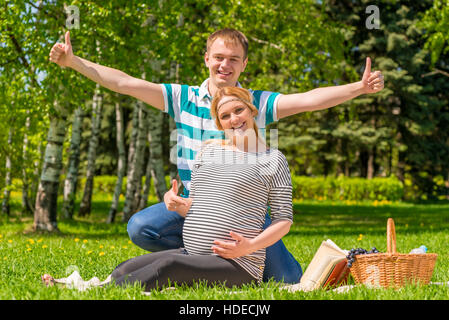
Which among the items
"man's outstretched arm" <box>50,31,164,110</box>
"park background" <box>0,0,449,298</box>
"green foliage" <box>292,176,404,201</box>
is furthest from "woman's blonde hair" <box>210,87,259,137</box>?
"green foliage" <box>292,176,404,201</box>

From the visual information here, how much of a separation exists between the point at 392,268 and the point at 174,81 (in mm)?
8443

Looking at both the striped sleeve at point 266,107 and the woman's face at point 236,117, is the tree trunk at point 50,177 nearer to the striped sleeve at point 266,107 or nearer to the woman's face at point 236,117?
the striped sleeve at point 266,107

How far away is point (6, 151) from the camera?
13.1m

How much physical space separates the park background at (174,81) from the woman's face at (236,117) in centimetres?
251

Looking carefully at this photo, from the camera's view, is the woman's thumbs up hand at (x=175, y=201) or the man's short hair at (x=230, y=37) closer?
the woman's thumbs up hand at (x=175, y=201)

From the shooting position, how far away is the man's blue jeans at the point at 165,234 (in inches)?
158

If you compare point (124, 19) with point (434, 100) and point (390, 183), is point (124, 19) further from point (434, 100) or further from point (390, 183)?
point (434, 100)

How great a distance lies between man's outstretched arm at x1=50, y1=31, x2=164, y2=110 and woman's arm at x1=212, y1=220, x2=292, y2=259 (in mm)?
1278

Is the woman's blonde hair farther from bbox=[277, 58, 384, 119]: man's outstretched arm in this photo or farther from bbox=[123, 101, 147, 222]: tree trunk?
bbox=[123, 101, 147, 222]: tree trunk

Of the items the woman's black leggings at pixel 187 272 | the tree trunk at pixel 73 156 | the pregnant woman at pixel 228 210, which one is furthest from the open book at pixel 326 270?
the tree trunk at pixel 73 156

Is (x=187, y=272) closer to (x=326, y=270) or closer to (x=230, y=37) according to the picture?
(x=326, y=270)

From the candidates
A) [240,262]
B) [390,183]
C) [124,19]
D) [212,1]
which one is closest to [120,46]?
[124,19]

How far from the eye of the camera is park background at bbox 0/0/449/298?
893 centimetres
